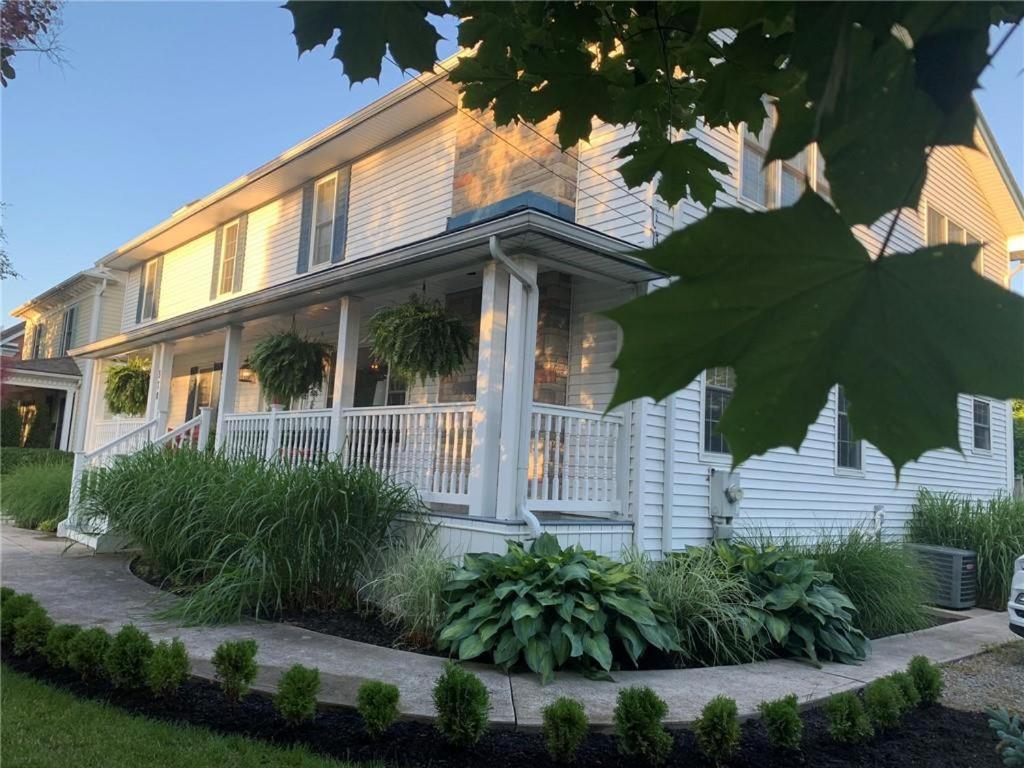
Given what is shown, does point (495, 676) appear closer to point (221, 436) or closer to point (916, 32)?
point (916, 32)

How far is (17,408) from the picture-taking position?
23.2 m

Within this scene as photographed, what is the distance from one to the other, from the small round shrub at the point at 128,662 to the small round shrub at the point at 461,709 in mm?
1807

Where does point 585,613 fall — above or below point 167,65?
below

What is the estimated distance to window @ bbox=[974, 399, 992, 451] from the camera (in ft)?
43.8

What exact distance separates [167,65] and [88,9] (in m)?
0.62

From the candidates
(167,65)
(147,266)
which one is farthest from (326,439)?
(147,266)

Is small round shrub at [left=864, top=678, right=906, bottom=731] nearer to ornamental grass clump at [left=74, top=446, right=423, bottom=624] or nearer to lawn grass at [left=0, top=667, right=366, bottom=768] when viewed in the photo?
lawn grass at [left=0, top=667, right=366, bottom=768]

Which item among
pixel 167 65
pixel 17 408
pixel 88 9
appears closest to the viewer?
pixel 88 9

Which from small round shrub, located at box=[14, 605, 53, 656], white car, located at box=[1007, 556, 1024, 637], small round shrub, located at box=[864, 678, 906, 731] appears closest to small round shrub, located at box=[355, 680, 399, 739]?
small round shrub, located at box=[14, 605, 53, 656]

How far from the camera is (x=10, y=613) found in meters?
5.14

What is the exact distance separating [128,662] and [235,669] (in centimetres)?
74

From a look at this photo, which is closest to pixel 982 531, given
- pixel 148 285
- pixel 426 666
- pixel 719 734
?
pixel 719 734

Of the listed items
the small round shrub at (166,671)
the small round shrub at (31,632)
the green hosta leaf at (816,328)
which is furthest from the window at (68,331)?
the green hosta leaf at (816,328)

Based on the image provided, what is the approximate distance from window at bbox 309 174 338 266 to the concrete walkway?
21.3 feet
